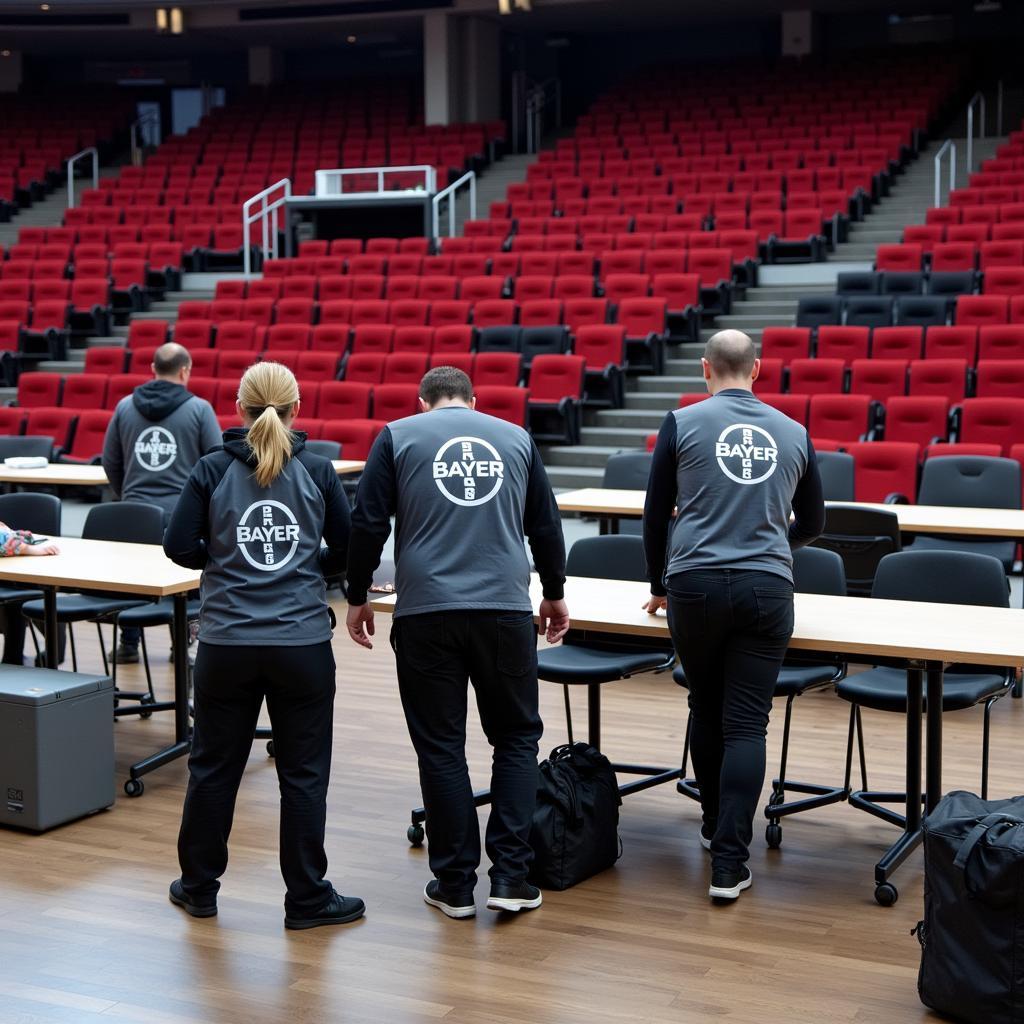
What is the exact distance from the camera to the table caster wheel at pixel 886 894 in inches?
136

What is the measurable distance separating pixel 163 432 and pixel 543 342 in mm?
5464

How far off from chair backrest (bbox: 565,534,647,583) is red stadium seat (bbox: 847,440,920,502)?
3345 mm

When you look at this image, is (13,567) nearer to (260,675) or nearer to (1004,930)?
(260,675)

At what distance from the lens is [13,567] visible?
4617 millimetres

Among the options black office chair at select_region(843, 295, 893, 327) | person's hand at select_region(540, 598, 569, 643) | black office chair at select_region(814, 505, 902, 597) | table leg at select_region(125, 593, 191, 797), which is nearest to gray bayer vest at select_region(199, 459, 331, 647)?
person's hand at select_region(540, 598, 569, 643)

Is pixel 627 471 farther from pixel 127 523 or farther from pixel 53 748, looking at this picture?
pixel 53 748

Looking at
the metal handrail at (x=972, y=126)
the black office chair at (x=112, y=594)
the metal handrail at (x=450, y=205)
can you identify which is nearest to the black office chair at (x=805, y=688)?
the black office chair at (x=112, y=594)

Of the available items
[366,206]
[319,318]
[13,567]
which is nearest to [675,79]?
[366,206]

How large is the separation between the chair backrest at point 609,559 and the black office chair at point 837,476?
2.39 metres

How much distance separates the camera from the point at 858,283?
11367 mm

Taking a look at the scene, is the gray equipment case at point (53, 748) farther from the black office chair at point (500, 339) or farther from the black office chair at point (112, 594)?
the black office chair at point (500, 339)

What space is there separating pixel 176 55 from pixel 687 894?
21.9 m

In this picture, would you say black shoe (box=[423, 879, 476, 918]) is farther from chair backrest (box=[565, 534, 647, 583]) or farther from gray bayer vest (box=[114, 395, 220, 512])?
A: gray bayer vest (box=[114, 395, 220, 512])

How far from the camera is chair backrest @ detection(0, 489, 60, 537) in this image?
5852 mm
